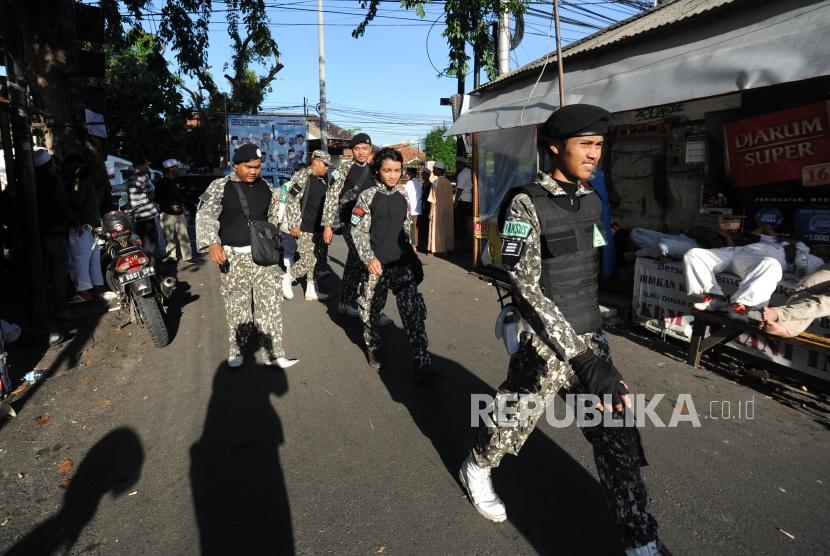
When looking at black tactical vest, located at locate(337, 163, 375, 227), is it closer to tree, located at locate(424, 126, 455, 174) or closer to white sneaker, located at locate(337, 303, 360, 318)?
white sneaker, located at locate(337, 303, 360, 318)

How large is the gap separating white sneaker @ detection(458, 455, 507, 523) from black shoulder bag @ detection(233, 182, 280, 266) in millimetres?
2625

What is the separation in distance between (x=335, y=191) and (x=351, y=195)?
395 mm

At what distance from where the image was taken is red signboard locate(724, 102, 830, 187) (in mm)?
5340

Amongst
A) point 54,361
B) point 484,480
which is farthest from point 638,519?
point 54,361

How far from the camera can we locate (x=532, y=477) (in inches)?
121

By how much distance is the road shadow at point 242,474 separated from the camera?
8.58ft

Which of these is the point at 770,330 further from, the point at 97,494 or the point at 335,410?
the point at 97,494

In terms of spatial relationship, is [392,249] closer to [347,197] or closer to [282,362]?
[282,362]

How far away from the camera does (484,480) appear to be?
2709mm

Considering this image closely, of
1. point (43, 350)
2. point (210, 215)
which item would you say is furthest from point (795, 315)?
point (43, 350)

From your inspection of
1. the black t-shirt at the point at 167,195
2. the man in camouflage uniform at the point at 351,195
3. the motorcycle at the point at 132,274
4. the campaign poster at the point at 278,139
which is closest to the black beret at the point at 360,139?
the man in camouflage uniform at the point at 351,195

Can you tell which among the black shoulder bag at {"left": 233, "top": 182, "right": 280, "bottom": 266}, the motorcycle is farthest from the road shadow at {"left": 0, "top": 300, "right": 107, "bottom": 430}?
the black shoulder bag at {"left": 233, "top": 182, "right": 280, "bottom": 266}

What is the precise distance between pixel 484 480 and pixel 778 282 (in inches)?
136

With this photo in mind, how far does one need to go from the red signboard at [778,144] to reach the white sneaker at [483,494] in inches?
193
